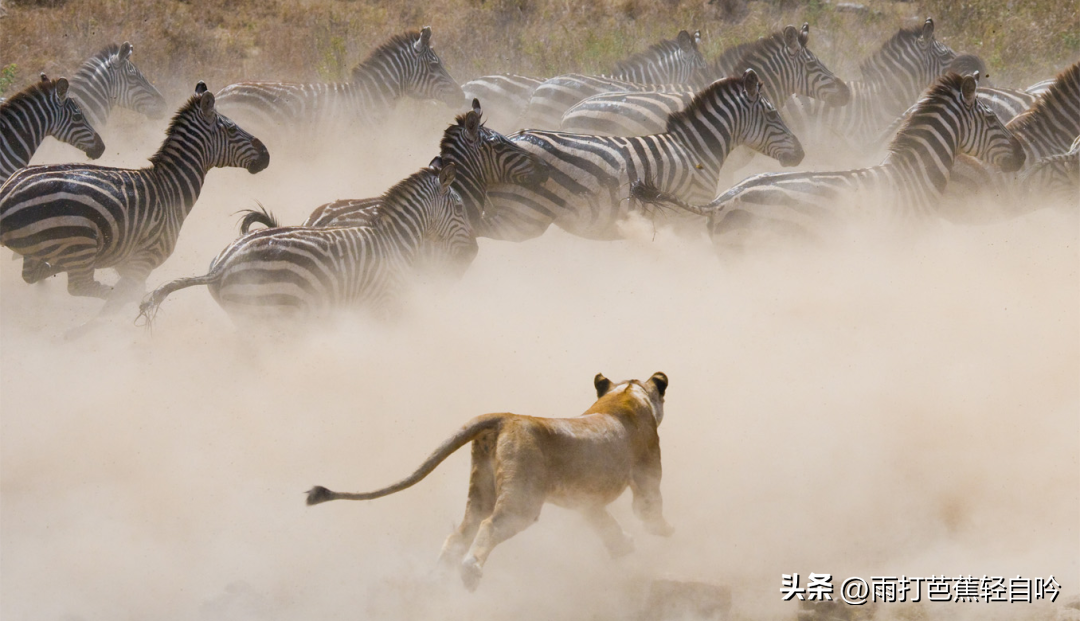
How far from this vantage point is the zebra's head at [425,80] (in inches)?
610

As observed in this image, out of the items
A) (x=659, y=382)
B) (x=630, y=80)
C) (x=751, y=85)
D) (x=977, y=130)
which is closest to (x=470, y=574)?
(x=659, y=382)

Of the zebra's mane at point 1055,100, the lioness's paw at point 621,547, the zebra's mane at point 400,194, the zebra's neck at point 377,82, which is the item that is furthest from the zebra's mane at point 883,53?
the lioness's paw at point 621,547

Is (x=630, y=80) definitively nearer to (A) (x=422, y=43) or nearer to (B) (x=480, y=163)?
(A) (x=422, y=43)

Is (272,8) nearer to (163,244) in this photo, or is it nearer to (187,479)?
(163,244)

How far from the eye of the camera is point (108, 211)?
928 centimetres

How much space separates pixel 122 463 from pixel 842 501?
4.74 m

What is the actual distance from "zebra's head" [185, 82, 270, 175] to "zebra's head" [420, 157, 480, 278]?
2030 millimetres

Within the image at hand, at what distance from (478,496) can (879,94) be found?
11762mm

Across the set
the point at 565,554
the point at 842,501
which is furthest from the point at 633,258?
the point at 565,554

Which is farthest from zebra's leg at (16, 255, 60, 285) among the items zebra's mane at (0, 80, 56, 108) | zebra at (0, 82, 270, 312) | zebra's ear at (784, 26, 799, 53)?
zebra's ear at (784, 26, 799, 53)

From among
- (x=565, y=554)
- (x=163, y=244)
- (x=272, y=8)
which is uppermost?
(x=272, y=8)

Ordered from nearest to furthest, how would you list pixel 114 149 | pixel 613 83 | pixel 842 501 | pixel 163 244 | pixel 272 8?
1. pixel 842 501
2. pixel 163 244
3. pixel 613 83
4. pixel 114 149
5. pixel 272 8

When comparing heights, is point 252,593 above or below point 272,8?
below

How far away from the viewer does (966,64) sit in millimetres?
16422
